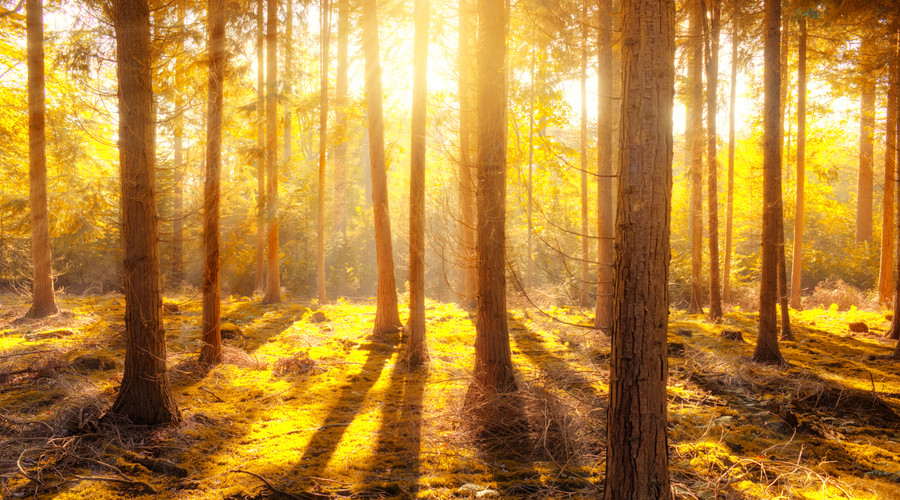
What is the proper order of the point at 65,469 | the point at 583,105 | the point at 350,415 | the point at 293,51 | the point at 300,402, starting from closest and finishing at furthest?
the point at 65,469 → the point at 350,415 → the point at 300,402 → the point at 293,51 → the point at 583,105

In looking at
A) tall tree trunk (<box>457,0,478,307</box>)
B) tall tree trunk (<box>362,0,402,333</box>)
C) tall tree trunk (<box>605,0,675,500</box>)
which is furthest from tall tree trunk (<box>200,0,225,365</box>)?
tall tree trunk (<box>605,0,675,500</box>)

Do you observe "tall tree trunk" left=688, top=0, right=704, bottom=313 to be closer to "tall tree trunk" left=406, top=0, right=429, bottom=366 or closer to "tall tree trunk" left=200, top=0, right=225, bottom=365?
"tall tree trunk" left=406, top=0, right=429, bottom=366

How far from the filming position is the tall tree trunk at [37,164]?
11117 millimetres

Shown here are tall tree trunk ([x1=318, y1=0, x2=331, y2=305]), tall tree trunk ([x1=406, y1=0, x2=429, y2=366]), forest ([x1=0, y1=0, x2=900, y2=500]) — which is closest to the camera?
forest ([x1=0, y1=0, x2=900, y2=500])

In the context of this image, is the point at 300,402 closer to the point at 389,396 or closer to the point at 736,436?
the point at 389,396

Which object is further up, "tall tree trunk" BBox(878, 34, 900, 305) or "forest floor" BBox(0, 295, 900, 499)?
"tall tree trunk" BBox(878, 34, 900, 305)

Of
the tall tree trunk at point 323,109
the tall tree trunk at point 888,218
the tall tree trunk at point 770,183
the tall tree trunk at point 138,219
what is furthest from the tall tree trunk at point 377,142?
the tall tree trunk at point 888,218

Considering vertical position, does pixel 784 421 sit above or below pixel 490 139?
below

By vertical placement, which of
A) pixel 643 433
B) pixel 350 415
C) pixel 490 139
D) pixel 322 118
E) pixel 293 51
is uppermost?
pixel 293 51

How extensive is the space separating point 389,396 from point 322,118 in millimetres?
9100

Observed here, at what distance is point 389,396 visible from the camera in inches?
267

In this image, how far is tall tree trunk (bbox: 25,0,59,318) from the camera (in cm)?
1112

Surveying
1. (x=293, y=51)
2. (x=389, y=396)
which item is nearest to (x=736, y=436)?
(x=389, y=396)

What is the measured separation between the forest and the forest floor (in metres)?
0.04
